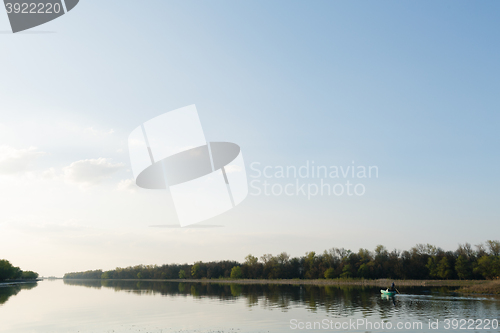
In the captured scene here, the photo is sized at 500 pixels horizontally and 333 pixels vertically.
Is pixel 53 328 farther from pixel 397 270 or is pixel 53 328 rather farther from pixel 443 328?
pixel 397 270

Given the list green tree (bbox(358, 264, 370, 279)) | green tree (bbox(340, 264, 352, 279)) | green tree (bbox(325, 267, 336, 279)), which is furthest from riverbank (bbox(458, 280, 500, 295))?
green tree (bbox(325, 267, 336, 279))

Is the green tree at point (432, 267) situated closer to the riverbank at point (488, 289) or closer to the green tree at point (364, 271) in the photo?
the green tree at point (364, 271)

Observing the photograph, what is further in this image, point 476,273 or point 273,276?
point 273,276

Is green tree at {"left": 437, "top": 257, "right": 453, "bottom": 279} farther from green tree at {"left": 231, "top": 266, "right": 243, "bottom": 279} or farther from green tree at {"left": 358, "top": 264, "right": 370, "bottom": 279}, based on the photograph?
green tree at {"left": 231, "top": 266, "right": 243, "bottom": 279}

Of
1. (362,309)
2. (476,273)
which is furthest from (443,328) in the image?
(476,273)

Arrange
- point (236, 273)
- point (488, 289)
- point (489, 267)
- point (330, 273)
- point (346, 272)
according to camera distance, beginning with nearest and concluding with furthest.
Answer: point (488, 289), point (489, 267), point (346, 272), point (330, 273), point (236, 273)

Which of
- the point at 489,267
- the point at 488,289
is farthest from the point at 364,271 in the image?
the point at 488,289

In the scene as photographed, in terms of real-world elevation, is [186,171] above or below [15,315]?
above

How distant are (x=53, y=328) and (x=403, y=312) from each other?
39.1 m

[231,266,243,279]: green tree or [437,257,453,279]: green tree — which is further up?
[437,257,453,279]: green tree

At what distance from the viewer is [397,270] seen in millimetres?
124750

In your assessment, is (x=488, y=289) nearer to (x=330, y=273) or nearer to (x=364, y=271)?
(x=364, y=271)

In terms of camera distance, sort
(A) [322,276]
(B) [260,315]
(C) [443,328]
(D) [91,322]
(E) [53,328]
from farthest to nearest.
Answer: (A) [322,276] < (B) [260,315] < (D) [91,322] < (E) [53,328] < (C) [443,328]

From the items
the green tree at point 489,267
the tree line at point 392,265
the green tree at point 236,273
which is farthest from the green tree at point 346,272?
the green tree at point 236,273
